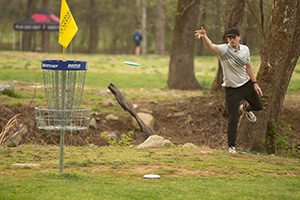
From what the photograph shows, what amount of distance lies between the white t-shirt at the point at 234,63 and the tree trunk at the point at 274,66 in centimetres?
161

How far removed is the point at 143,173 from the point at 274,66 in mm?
4349

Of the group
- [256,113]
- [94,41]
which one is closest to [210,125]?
[256,113]

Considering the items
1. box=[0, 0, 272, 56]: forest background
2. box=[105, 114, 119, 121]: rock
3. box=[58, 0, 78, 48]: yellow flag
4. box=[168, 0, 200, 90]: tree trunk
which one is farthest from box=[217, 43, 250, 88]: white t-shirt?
box=[0, 0, 272, 56]: forest background

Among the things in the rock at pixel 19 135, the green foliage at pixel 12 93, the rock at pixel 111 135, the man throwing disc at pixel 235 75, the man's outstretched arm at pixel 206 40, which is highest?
the man's outstretched arm at pixel 206 40

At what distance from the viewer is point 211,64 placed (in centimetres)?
2814

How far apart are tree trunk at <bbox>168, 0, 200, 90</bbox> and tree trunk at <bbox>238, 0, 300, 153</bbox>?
21.3ft

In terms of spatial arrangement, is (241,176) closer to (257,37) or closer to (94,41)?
(257,37)

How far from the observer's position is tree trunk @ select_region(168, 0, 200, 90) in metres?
16.5

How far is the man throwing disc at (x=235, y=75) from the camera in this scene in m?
8.20

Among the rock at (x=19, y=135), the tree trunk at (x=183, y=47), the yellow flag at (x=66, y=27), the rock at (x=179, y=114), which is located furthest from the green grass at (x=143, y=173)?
the tree trunk at (x=183, y=47)

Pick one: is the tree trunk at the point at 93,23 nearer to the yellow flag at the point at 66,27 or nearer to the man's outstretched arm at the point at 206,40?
the man's outstretched arm at the point at 206,40

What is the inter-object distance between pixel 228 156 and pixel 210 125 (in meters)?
4.74

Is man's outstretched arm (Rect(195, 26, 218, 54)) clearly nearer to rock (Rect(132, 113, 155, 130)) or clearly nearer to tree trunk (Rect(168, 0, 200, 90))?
rock (Rect(132, 113, 155, 130))

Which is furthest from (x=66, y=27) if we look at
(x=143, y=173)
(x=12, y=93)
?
(x=12, y=93)
